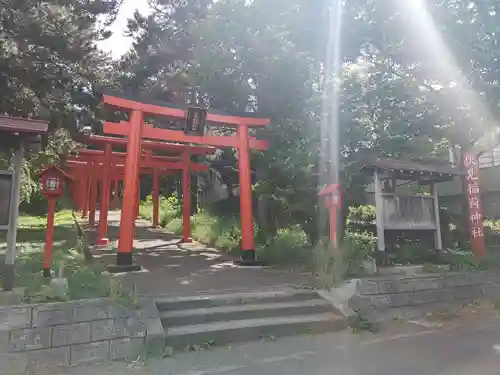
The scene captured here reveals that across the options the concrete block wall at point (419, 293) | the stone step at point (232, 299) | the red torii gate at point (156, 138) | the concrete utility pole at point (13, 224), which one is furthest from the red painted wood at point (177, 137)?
the concrete block wall at point (419, 293)

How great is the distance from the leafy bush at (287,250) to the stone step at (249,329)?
4209 mm

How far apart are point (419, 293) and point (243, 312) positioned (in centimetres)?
366

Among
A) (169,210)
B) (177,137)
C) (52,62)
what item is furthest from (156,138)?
(169,210)

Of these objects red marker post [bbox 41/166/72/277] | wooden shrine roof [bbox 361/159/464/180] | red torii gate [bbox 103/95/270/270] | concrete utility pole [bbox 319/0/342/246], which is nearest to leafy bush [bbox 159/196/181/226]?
red torii gate [bbox 103/95/270/270]

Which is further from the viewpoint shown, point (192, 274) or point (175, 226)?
point (175, 226)

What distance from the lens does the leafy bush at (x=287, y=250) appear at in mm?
11367

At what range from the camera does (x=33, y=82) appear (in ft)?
36.0

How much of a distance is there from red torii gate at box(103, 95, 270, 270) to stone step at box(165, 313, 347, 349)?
4.24m

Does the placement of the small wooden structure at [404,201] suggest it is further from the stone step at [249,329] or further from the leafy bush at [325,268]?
the stone step at [249,329]

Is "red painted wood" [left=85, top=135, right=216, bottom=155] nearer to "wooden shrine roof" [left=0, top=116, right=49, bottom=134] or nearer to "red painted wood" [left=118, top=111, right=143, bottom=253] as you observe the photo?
"red painted wood" [left=118, top=111, right=143, bottom=253]

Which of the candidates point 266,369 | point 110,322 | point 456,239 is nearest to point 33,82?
point 110,322

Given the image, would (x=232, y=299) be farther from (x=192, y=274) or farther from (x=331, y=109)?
(x=331, y=109)

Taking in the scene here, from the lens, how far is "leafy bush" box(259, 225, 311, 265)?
11367 millimetres

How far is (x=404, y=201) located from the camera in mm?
9883
